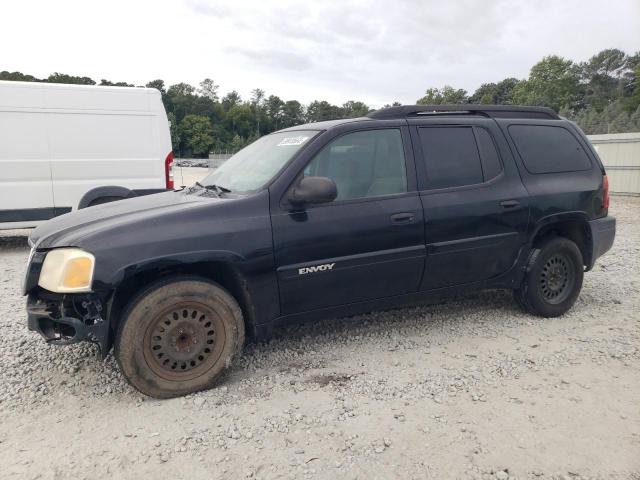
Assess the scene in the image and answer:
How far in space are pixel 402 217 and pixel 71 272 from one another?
230cm

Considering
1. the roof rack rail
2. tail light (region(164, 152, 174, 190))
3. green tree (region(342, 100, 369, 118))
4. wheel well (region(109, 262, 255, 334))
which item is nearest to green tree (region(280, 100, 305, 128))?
green tree (region(342, 100, 369, 118))

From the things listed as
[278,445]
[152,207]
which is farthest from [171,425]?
[152,207]

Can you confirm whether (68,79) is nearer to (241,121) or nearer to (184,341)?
(241,121)

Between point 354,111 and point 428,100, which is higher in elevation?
point 428,100

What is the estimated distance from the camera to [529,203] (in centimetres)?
423

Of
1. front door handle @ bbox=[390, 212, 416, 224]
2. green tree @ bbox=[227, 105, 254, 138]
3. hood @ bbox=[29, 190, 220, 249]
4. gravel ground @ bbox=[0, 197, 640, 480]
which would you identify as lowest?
gravel ground @ bbox=[0, 197, 640, 480]

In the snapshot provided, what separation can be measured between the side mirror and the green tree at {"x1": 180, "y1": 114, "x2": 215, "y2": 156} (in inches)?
3631

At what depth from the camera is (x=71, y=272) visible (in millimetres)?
2844

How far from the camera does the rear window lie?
439 cm

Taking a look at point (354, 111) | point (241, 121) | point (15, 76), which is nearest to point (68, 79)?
point (15, 76)

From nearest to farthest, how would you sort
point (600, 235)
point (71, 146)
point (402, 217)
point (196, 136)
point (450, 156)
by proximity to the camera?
point (402, 217) < point (450, 156) < point (600, 235) < point (71, 146) < point (196, 136)

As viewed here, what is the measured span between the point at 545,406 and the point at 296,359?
1737 mm

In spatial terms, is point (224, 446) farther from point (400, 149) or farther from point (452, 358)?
point (400, 149)

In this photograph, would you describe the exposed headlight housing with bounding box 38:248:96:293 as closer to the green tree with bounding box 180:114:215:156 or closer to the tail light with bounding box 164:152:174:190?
the tail light with bounding box 164:152:174:190
